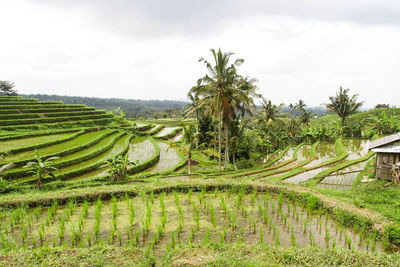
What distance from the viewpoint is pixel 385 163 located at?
908 centimetres

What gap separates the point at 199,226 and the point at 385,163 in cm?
787

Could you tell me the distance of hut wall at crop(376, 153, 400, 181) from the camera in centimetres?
885

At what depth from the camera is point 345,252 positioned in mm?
4215

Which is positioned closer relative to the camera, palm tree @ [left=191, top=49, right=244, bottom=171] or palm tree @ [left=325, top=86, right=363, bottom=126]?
palm tree @ [left=191, top=49, right=244, bottom=171]

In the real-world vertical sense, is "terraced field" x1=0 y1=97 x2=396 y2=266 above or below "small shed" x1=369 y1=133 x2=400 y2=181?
below

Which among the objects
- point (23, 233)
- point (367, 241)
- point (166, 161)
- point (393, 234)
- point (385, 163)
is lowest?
point (166, 161)

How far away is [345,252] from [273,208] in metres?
2.76

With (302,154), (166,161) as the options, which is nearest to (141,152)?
(166,161)

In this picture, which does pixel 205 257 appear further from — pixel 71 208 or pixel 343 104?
pixel 343 104

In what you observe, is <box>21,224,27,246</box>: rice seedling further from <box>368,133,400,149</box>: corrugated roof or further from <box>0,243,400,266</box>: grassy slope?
<box>368,133,400,149</box>: corrugated roof

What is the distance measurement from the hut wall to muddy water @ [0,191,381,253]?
439 centimetres

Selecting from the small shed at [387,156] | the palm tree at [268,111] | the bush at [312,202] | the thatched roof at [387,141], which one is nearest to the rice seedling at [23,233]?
the bush at [312,202]

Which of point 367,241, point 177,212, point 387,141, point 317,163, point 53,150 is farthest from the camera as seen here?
point 53,150

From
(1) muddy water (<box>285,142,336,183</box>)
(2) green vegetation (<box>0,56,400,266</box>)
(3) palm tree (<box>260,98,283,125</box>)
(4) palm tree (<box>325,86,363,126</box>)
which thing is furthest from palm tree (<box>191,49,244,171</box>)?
(4) palm tree (<box>325,86,363,126</box>)
